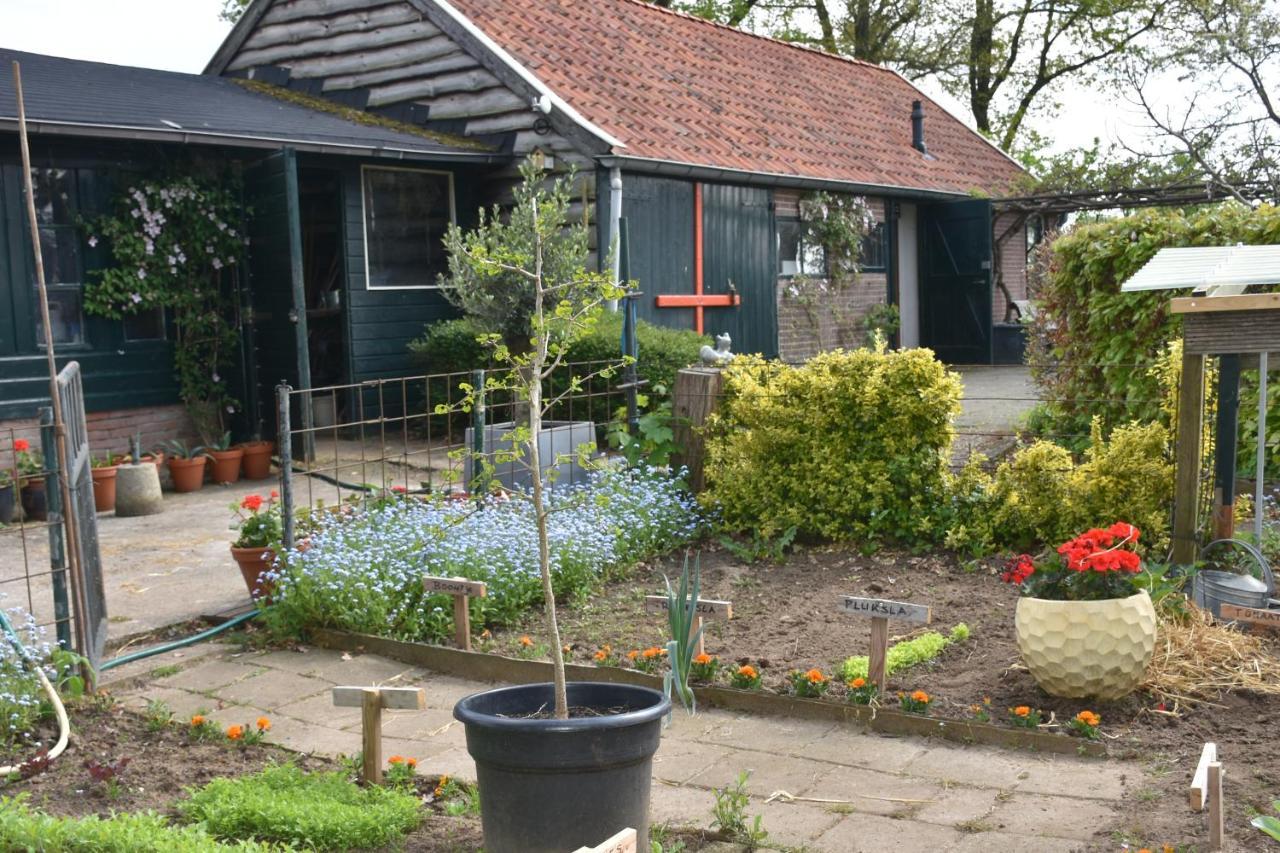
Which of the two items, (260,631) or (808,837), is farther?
(260,631)

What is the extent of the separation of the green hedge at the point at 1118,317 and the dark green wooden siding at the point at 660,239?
177 inches

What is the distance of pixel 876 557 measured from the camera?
7.28 metres

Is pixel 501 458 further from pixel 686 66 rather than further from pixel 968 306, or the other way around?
pixel 968 306

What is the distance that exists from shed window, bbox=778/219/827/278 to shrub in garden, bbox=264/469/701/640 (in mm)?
9081

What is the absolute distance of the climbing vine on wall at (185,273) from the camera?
10578 millimetres

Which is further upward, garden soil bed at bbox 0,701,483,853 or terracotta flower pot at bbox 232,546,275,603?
terracotta flower pot at bbox 232,546,275,603

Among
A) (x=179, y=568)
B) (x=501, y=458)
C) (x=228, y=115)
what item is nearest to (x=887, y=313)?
(x=228, y=115)

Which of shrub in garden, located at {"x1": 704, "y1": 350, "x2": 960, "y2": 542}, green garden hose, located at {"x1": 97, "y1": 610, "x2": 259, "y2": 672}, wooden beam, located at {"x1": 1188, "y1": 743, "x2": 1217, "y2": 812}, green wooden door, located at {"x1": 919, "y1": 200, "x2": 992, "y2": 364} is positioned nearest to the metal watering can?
shrub in garden, located at {"x1": 704, "y1": 350, "x2": 960, "y2": 542}

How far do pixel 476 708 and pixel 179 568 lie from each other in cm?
473

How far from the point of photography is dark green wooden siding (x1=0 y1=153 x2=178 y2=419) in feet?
32.2

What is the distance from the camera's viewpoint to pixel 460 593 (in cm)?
575

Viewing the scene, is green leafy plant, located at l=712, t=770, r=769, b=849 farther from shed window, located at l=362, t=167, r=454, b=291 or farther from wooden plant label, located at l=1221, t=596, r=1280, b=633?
shed window, located at l=362, t=167, r=454, b=291

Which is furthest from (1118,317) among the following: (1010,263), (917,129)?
(1010,263)

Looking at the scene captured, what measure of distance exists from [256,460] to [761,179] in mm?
6735
